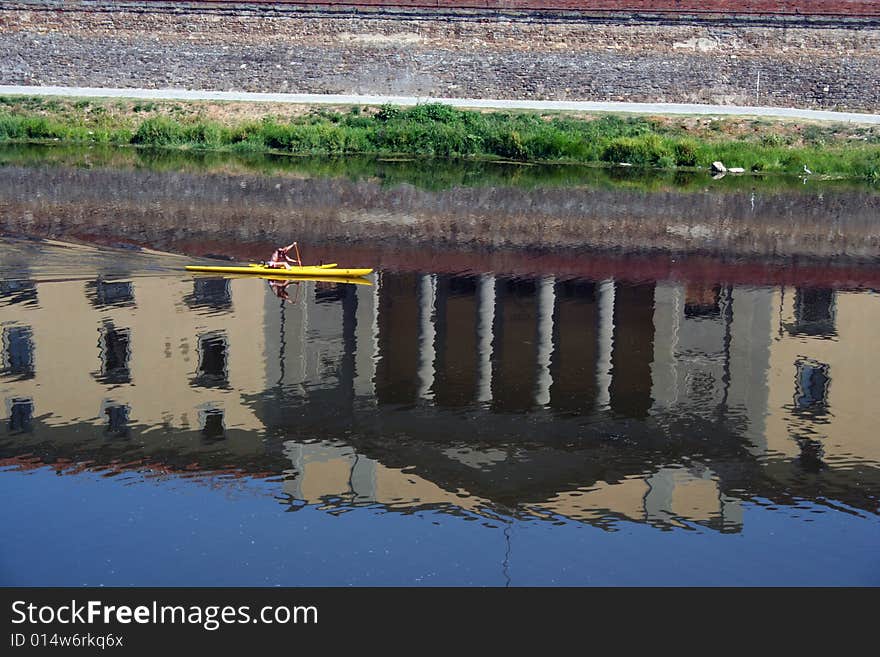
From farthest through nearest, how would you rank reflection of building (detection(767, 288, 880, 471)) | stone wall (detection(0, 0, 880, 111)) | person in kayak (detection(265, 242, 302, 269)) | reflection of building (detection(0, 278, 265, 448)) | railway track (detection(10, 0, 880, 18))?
1. stone wall (detection(0, 0, 880, 111))
2. railway track (detection(10, 0, 880, 18))
3. person in kayak (detection(265, 242, 302, 269))
4. reflection of building (detection(0, 278, 265, 448))
5. reflection of building (detection(767, 288, 880, 471))

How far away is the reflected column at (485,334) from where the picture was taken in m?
15.7

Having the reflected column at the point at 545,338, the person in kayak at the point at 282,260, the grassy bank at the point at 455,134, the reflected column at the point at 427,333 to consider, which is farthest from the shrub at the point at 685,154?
the person in kayak at the point at 282,260

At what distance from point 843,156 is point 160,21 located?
68.7 ft

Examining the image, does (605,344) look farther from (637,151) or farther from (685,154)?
(685,154)

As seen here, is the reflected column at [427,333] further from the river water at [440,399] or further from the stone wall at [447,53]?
the stone wall at [447,53]

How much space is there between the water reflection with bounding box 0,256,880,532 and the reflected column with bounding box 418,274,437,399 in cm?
5

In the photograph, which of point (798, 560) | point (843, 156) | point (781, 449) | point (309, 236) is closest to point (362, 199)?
point (309, 236)

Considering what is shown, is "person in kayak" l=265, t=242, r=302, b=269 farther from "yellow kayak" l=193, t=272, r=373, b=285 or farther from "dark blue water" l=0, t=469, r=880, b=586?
"dark blue water" l=0, t=469, r=880, b=586

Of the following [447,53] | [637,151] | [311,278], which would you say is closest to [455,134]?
[637,151]

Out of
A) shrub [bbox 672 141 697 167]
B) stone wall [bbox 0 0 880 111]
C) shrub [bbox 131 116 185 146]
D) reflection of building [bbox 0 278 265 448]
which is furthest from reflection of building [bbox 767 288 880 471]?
stone wall [bbox 0 0 880 111]

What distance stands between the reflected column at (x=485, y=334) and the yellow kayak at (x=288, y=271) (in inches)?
73.9

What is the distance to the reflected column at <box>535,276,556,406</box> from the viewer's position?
15594mm
